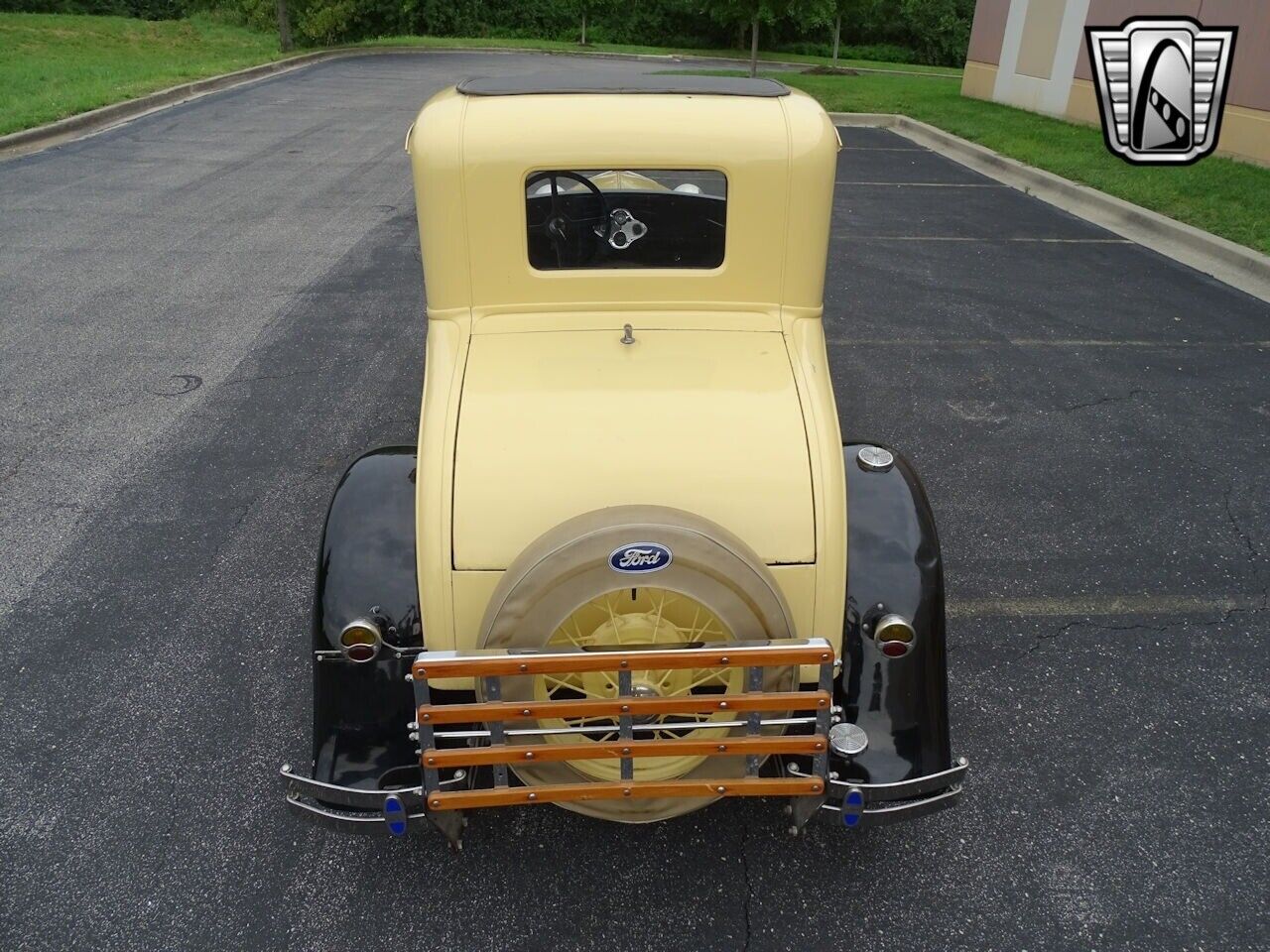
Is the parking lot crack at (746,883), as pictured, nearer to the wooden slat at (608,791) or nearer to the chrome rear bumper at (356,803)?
the wooden slat at (608,791)

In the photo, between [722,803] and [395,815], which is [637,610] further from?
[722,803]

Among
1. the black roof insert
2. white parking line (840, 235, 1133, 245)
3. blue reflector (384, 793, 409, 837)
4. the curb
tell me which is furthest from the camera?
white parking line (840, 235, 1133, 245)

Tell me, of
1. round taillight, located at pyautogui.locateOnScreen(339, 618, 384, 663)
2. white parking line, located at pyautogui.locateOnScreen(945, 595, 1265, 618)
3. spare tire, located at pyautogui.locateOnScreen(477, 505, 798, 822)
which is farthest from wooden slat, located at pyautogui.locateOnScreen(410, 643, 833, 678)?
white parking line, located at pyautogui.locateOnScreen(945, 595, 1265, 618)

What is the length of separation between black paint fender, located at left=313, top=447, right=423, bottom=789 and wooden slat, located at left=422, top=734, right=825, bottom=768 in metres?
0.37

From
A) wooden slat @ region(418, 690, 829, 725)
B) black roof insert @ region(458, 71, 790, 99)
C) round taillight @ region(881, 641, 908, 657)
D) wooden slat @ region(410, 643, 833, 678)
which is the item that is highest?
black roof insert @ region(458, 71, 790, 99)

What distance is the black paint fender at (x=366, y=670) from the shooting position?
107 inches

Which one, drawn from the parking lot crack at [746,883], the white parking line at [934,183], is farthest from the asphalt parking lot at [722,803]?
the white parking line at [934,183]

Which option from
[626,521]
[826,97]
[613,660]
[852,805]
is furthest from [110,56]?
[852,805]

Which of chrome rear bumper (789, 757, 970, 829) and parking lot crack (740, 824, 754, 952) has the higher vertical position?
chrome rear bumper (789, 757, 970, 829)

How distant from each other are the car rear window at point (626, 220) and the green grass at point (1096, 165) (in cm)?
801

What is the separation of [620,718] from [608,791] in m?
0.26

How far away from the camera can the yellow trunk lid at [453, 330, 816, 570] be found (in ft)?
8.91

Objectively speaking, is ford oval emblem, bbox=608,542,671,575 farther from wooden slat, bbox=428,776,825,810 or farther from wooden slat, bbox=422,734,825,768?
wooden slat, bbox=428,776,825,810

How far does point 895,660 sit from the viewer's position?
283 centimetres
